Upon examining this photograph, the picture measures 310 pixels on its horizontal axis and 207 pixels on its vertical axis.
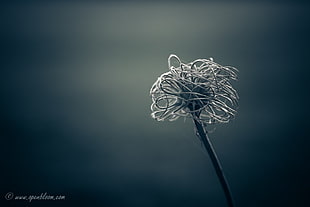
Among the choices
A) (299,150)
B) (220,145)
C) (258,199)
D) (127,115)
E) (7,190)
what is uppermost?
(127,115)

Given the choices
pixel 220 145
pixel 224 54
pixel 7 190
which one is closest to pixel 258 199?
pixel 220 145

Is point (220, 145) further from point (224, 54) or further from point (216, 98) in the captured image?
point (216, 98)

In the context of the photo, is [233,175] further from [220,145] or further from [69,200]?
[69,200]

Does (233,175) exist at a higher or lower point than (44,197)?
lower

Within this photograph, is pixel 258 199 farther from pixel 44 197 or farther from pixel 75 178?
pixel 44 197

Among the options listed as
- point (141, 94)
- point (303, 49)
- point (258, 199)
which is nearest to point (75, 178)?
point (141, 94)

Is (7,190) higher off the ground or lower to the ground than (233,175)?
higher

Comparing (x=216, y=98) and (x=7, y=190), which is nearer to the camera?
(x=216, y=98)

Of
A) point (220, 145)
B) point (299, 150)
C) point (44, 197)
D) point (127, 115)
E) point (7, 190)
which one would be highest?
point (127, 115)

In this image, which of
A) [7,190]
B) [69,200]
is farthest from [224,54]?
[7,190]
